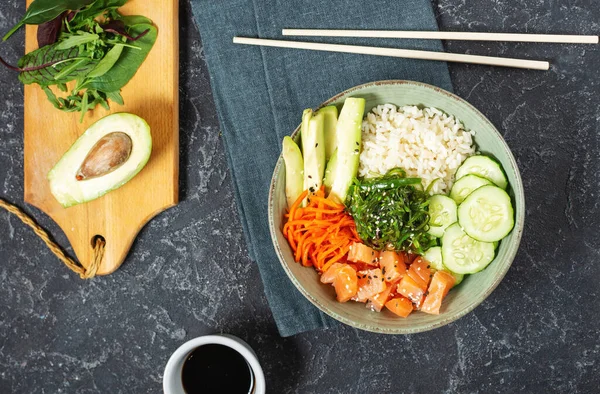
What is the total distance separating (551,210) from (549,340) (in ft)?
1.87

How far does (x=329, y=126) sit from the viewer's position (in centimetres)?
219

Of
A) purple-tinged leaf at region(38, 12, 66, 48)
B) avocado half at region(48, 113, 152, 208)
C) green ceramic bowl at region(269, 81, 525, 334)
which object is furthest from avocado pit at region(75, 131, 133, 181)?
green ceramic bowl at region(269, 81, 525, 334)

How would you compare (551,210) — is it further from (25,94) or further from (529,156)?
(25,94)

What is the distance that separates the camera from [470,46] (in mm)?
2451

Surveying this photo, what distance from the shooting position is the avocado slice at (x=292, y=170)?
6.99ft

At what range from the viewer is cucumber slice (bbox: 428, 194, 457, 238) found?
82.6 inches

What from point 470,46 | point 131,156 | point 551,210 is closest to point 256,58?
point 131,156

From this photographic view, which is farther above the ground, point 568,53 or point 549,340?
point 568,53

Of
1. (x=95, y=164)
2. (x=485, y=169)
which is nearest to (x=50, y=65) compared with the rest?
(x=95, y=164)

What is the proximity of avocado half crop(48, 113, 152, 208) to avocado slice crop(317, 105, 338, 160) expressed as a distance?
2.40 ft

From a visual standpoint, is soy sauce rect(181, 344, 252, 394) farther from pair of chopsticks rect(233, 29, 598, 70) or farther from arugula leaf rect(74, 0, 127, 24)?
arugula leaf rect(74, 0, 127, 24)

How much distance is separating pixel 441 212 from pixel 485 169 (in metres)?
0.24

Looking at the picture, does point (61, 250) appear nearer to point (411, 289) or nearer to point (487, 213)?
point (411, 289)

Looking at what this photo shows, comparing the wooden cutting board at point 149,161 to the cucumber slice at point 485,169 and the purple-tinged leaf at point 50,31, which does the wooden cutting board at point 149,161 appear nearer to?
the purple-tinged leaf at point 50,31
